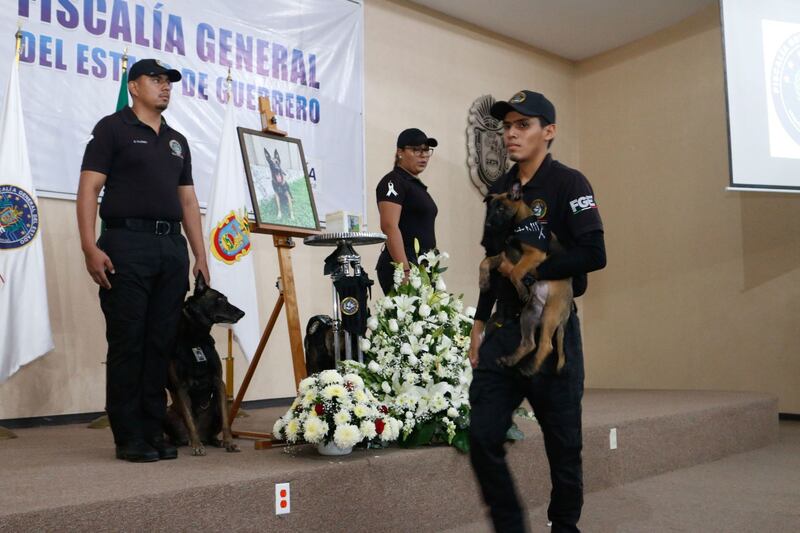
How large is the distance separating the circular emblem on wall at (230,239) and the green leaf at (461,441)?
1902 millimetres

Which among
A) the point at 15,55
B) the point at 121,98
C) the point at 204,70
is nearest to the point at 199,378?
the point at 121,98

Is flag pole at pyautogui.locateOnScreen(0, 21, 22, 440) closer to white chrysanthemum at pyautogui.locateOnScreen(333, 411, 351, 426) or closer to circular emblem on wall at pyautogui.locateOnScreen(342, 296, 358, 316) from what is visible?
circular emblem on wall at pyautogui.locateOnScreen(342, 296, 358, 316)

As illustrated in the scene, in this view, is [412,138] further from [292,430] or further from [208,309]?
[292,430]

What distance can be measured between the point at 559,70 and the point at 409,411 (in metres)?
5.36

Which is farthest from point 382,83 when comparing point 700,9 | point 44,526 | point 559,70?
point 44,526

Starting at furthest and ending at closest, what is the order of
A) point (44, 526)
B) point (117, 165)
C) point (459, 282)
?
point (459, 282) < point (117, 165) < point (44, 526)

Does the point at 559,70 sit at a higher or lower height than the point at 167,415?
higher

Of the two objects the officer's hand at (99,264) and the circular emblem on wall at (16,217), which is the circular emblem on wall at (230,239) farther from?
the officer's hand at (99,264)

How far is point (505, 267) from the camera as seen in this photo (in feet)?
6.81

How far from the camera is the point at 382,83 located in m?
5.97

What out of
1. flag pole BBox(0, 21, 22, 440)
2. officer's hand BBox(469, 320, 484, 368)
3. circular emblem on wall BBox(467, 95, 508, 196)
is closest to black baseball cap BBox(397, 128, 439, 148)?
officer's hand BBox(469, 320, 484, 368)

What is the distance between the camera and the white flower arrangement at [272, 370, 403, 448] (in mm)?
2652

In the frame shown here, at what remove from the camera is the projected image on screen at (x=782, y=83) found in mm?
5074

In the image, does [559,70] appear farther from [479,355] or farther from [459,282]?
[479,355]
